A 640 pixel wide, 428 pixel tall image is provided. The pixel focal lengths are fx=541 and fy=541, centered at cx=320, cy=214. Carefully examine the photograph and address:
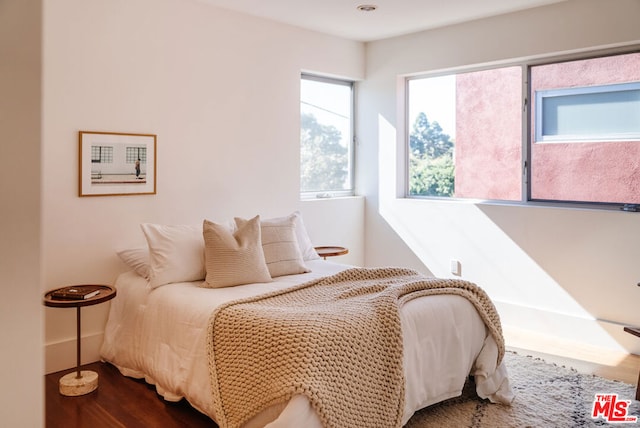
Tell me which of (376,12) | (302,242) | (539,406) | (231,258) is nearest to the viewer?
(539,406)

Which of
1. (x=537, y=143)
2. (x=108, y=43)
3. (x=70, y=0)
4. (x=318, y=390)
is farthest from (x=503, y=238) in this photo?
(x=70, y=0)

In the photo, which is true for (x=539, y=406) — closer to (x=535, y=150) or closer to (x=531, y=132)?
(x=535, y=150)

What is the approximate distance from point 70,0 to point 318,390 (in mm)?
2890

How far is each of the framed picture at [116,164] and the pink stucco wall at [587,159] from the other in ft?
9.94

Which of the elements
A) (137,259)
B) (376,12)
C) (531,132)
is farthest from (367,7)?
(137,259)

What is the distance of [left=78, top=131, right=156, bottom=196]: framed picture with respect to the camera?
11.7ft

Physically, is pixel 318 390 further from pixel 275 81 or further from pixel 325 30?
pixel 325 30

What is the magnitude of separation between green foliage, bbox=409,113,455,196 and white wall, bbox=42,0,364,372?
1099 millimetres

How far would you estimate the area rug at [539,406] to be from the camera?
2742 millimetres

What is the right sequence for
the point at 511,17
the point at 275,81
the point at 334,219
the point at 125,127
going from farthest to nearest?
the point at 334,219
the point at 275,81
the point at 511,17
the point at 125,127

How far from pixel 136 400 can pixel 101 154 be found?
5.31ft

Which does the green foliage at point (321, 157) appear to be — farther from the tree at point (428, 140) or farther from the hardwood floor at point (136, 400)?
the hardwood floor at point (136, 400)

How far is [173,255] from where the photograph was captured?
11.2 feet

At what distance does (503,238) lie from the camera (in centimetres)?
450
